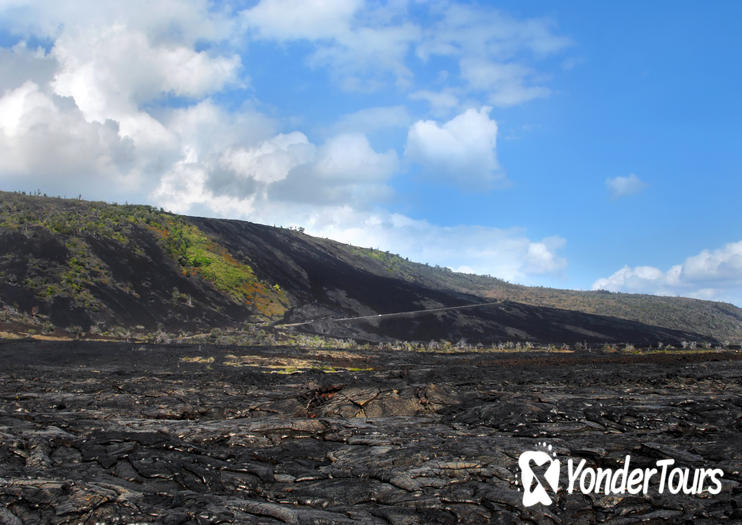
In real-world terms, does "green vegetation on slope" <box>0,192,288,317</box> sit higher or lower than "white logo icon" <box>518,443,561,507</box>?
higher

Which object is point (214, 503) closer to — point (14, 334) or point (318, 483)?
point (318, 483)

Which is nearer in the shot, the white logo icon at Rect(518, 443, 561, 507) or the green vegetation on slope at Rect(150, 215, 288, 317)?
the white logo icon at Rect(518, 443, 561, 507)

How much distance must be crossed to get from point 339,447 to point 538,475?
6.18 m

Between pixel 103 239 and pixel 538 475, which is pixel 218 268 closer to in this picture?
pixel 103 239

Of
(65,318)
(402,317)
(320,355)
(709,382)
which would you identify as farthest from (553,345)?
(65,318)

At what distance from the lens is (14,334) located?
53406mm

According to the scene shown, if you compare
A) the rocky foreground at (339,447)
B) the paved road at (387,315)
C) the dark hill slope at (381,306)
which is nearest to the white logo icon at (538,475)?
the rocky foreground at (339,447)

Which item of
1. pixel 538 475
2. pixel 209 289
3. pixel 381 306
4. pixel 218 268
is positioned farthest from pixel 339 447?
pixel 218 268

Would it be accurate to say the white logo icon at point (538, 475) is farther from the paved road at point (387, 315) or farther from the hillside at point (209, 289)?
the paved road at point (387, 315)

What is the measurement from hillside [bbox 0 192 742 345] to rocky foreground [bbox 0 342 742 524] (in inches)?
1662

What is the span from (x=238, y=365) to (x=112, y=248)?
51.9 metres

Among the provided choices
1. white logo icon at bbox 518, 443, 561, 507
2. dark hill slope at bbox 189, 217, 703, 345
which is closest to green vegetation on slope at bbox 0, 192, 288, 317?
dark hill slope at bbox 189, 217, 703, 345

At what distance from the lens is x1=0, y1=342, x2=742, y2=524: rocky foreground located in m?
10.9

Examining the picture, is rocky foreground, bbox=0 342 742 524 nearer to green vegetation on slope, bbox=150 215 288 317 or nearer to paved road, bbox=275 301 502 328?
paved road, bbox=275 301 502 328
